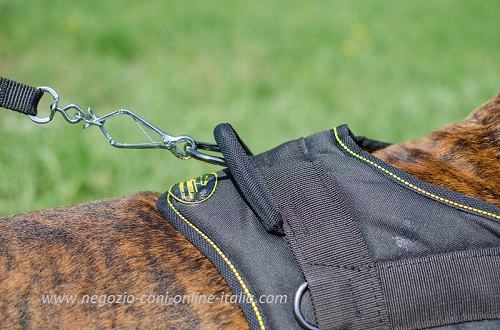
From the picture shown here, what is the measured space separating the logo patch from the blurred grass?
5.69 ft

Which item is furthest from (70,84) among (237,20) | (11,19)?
(237,20)

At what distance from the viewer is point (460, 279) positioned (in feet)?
5.30

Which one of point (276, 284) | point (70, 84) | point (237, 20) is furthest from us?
point (237, 20)

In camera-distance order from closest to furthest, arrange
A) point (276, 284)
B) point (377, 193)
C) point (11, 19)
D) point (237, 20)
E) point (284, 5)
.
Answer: point (276, 284) < point (377, 193) < point (11, 19) < point (237, 20) < point (284, 5)

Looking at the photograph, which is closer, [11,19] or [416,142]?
[416,142]

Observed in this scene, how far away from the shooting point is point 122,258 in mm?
1710

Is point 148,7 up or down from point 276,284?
up

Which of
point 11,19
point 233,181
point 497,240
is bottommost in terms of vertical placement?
point 497,240

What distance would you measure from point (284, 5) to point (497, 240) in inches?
227

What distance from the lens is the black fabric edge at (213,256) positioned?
158cm

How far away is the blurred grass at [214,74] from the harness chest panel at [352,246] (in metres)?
1.97

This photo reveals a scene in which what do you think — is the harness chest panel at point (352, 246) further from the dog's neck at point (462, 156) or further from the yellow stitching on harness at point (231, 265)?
the dog's neck at point (462, 156)

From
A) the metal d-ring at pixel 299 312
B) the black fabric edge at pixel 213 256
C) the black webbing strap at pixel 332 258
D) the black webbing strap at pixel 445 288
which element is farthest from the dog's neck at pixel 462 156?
the black fabric edge at pixel 213 256

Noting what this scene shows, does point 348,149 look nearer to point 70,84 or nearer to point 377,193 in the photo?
point 377,193
